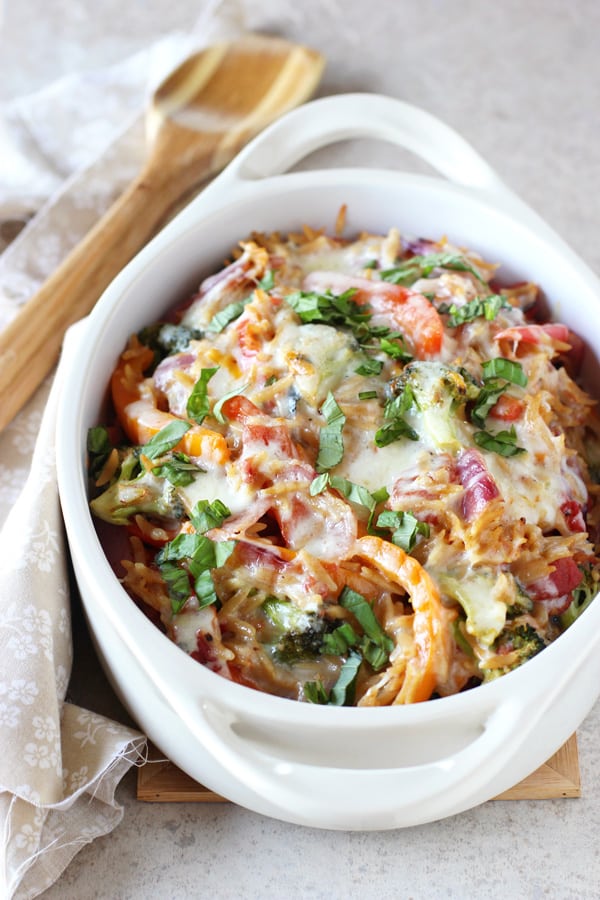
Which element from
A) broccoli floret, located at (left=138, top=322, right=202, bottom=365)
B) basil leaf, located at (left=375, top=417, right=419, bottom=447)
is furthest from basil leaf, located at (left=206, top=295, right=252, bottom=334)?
basil leaf, located at (left=375, top=417, right=419, bottom=447)

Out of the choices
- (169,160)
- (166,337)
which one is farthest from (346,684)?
(169,160)

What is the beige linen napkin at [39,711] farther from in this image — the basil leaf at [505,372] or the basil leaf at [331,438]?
the basil leaf at [505,372]

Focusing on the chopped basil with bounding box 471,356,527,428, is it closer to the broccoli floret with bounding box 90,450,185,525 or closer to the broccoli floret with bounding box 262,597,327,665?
the broccoli floret with bounding box 262,597,327,665

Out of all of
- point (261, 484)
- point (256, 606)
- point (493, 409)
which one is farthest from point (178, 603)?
point (493, 409)

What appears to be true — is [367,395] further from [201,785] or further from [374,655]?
[201,785]

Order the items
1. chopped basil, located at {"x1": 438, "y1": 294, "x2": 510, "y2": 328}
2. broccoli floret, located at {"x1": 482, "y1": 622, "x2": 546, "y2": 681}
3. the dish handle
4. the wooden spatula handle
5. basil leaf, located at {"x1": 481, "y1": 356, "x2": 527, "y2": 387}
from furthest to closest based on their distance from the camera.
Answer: the wooden spatula handle < chopped basil, located at {"x1": 438, "y1": 294, "x2": 510, "y2": 328} < basil leaf, located at {"x1": 481, "y1": 356, "x2": 527, "y2": 387} < broccoli floret, located at {"x1": 482, "y1": 622, "x2": 546, "y2": 681} < the dish handle

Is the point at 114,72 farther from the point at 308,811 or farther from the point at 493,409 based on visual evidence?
the point at 308,811
